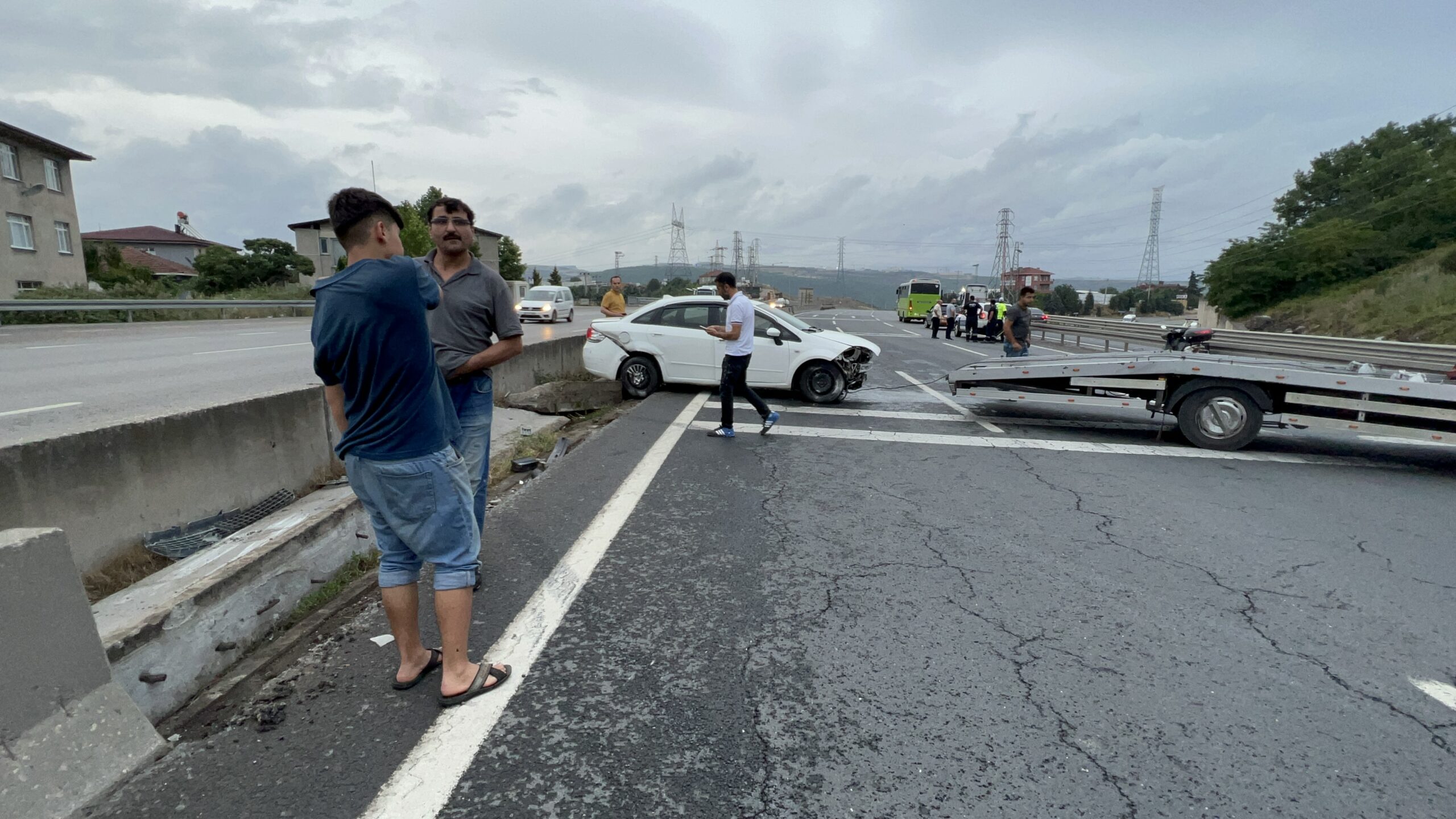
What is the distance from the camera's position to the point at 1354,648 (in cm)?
326

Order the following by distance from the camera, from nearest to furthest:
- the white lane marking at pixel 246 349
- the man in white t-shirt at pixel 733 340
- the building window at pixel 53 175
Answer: the man in white t-shirt at pixel 733 340 → the white lane marking at pixel 246 349 → the building window at pixel 53 175

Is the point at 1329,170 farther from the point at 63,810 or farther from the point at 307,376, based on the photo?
the point at 63,810

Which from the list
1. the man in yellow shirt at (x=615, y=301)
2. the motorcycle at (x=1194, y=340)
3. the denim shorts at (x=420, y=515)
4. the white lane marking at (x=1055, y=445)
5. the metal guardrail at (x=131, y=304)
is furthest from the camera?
the metal guardrail at (x=131, y=304)

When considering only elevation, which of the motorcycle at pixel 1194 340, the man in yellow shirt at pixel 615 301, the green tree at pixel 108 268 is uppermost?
the green tree at pixel 108 268

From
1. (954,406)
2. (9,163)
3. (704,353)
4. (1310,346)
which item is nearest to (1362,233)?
Result: (1310,346)

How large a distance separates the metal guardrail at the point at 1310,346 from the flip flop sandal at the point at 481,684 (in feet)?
43.9

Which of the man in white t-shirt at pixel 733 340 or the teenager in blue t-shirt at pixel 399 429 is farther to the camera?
the man in white t-shirt at pixel 733 340

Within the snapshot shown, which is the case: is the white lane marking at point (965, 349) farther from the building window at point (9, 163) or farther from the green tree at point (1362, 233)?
the building window at point (9, 163)

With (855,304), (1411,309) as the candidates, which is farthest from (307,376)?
(855,304)

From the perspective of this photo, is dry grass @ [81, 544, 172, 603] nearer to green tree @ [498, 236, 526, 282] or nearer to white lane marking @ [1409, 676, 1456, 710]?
white lane marking @ [1409, 676, 1456, 710]

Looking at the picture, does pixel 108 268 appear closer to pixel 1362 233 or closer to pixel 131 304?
pixel 131 304

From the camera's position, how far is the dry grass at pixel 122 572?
10.9ft

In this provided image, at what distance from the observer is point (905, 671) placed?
3.04 metres

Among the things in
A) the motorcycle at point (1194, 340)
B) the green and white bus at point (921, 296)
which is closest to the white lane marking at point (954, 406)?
the motorcycle at point (1194, 340)
